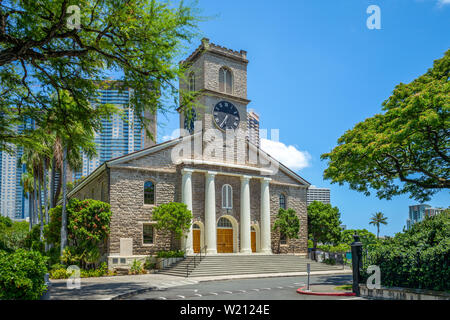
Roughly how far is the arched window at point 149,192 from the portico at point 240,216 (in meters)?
2.30

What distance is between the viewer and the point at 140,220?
29.3 m

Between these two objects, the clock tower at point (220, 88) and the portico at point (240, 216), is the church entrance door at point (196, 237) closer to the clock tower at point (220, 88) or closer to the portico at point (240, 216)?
the portico at point (240, 216)

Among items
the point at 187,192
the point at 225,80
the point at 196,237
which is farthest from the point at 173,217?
the point at 225,80

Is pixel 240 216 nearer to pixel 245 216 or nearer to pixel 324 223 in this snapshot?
pixel 245 216

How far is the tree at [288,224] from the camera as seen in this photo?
34.7 meters

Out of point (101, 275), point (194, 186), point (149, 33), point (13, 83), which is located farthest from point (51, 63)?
point (194, 186)

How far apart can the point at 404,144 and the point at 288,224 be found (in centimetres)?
1904

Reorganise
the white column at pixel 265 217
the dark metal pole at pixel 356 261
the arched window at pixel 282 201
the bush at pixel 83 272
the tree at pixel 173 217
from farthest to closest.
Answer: the arched window at pixel 282 201
the white column at pixel 265 217
the tree at pixel 173 217
the bush at pixel 83 272
the dark metal pole at pixel 356 261

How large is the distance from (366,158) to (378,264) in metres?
5.06

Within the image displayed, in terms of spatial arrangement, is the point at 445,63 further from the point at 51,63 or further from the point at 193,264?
the point at 193,264

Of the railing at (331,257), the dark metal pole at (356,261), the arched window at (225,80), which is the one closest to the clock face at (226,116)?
the arched window at (225,80)

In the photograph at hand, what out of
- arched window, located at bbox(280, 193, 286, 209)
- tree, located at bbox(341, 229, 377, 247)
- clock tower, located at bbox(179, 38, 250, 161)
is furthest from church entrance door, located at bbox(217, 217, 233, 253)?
tree, located at bbox(341, 229, 377, 247)

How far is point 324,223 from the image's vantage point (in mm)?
38281

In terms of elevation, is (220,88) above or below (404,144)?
above
